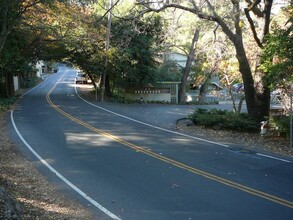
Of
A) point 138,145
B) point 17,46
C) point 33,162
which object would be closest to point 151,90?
point 17,46

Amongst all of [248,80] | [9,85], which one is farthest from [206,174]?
[9,85]

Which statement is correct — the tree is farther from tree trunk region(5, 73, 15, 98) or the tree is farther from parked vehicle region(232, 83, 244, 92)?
tree trunk region(5, 73, 15, 98)

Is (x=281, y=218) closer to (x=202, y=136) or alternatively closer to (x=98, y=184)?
(x=98, y=184)

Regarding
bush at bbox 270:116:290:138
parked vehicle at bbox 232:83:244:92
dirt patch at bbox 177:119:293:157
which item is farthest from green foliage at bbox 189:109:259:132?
parked vehicle at bbox 232:83:244:92

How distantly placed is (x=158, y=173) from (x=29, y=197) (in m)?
3.56

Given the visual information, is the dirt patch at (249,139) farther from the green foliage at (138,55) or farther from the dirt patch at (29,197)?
the green foliage at (138,55)

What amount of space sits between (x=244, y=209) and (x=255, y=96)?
11630 millimetres

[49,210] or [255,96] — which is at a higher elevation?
[255,96]

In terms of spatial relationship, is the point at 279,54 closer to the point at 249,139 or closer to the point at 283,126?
the point at 283,126

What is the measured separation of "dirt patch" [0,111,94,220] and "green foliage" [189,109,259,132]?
388 inches

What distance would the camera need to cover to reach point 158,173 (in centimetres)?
→ 1007

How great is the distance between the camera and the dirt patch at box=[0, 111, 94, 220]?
6.72m

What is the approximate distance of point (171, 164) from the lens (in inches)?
435

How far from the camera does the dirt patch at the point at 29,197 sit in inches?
264
